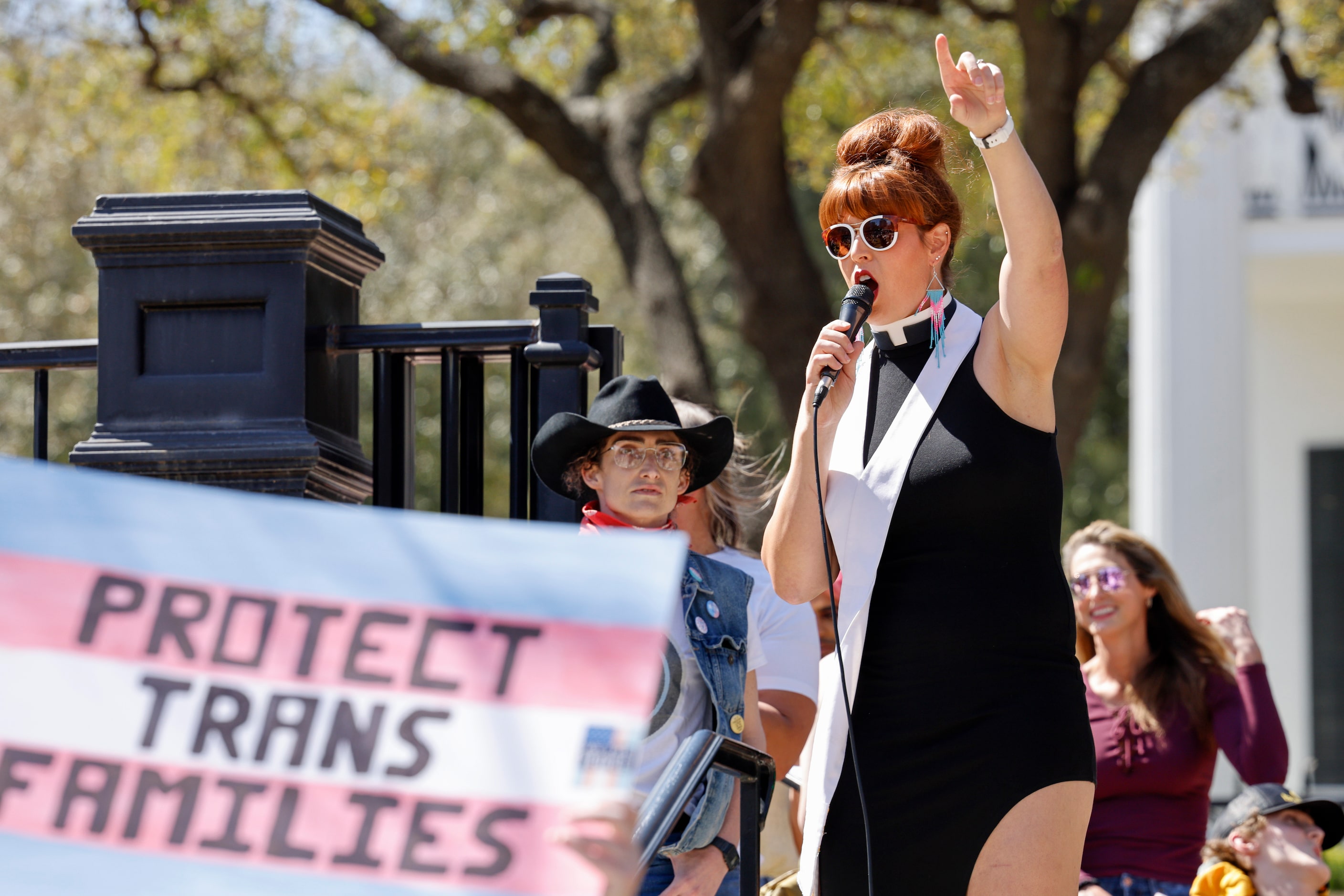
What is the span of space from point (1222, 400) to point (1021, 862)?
10896mm

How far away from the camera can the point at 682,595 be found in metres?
3.52

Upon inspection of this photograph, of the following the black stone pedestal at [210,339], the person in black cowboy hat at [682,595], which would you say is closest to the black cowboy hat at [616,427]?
the person in black cowboy hat at [682,595]

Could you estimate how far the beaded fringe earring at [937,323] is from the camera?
9.36 feet

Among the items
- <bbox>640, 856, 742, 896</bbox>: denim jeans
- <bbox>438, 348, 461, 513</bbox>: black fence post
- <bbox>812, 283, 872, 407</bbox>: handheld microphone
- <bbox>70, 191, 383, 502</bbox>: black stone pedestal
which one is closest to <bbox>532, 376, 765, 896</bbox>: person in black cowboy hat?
<bbox>640, 856, 742, 896</bbox>: denim jeans

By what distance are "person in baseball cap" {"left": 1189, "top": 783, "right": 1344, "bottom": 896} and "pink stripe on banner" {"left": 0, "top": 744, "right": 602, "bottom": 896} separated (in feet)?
11.5

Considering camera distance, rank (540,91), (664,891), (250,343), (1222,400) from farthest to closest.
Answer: (1222,400) < (540,91) < (250,343) < (664,891)

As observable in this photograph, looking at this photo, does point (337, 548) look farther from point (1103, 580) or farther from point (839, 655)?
point (1103, 580)

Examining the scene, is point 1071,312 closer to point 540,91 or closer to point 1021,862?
point 540,91

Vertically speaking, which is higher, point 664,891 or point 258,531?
point 258,531

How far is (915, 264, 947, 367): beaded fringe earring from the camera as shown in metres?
2.85

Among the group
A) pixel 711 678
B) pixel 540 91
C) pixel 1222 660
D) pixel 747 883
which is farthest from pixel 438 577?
pixel 540 91

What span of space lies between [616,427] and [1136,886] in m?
2.11

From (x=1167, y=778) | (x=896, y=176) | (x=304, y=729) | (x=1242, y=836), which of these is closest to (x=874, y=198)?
(x=896, y=176)

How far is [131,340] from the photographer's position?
3631 mm
